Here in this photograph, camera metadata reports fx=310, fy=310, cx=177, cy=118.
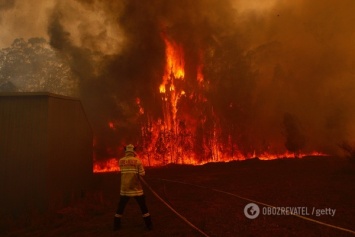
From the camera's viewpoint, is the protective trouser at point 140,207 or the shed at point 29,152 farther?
the shed at point 29,152

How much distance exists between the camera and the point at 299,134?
105 ft

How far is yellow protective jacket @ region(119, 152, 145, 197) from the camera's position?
7.98 m

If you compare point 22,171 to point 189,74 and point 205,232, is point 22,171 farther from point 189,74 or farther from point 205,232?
point 189,74

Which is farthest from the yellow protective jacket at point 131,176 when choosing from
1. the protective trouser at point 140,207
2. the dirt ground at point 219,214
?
the dirt ground at point 219,214

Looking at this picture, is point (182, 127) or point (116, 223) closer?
point (116, 223)

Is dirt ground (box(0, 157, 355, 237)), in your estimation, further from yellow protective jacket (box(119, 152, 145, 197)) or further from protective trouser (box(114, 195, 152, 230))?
yellow protective jacket (box(119, 152, 145, 197))

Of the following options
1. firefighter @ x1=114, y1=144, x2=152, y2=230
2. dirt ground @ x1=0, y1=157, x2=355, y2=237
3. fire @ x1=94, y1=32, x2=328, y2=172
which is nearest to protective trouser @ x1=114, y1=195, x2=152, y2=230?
firefighter @ x1=114, y1=144, x2=152, y2=230

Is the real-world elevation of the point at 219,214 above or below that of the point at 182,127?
below

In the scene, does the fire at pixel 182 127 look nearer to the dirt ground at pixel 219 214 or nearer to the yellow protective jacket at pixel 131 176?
the dirt ground at pixel 219 214

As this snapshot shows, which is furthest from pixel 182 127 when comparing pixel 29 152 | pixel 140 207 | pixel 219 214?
pixel 140 207

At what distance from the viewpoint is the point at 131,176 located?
26.3ft

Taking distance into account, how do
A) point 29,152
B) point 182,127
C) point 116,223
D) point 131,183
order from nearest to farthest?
point 131,183 < point 116,223 < point 29,152 < point 182,127

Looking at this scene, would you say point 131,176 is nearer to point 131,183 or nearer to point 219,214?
point 131,183

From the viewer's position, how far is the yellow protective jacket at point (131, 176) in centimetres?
798
